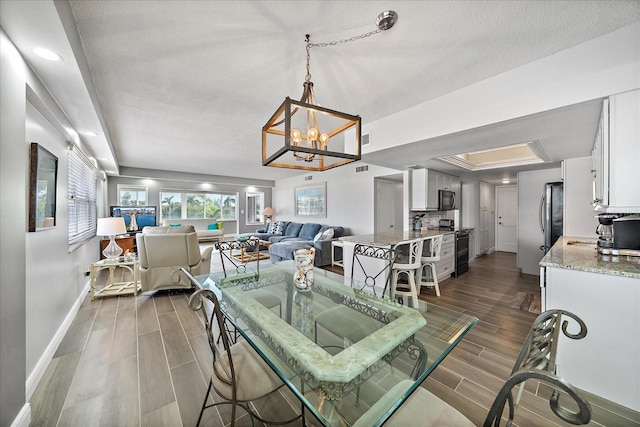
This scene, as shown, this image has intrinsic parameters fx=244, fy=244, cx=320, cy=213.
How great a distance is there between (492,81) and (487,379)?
2444mm

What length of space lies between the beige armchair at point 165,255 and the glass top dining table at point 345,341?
204 centimetres

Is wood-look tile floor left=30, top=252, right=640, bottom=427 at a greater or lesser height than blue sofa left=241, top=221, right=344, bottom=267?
lesser

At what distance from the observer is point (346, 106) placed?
9.09ft

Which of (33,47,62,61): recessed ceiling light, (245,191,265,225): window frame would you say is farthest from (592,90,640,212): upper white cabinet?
(245,191,265,225): window frame

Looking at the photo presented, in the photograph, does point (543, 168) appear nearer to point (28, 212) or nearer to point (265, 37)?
point (265, 37)

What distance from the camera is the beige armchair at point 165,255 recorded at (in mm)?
3512

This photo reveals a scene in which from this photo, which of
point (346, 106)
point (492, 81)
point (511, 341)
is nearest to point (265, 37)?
point (346, 106)

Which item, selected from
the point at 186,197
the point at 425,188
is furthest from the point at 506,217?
the point at 186,197

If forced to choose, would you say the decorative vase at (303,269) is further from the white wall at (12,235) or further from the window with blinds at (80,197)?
the window with blinds at (80,197)

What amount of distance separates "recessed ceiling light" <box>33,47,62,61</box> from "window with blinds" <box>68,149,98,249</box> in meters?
1.96

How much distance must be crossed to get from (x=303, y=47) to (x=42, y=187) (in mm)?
2433

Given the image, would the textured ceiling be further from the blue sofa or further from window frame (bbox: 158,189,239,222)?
window frame (bbox: 158,189,239,222)

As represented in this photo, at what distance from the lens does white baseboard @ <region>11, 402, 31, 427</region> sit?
4.51 feet

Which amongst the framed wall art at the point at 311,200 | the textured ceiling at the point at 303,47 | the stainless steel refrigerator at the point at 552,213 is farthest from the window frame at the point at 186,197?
the stainless steel refrigerator at the point at 552,213
